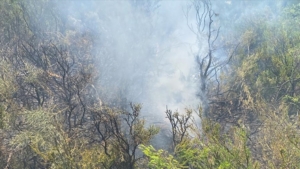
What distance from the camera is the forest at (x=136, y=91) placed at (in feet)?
17.9

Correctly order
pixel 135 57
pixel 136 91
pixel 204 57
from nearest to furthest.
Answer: pixel 204 57, pixel 136 91, pixel 135 57

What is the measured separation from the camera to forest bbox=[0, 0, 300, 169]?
5.45m

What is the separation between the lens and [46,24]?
13.5 meters

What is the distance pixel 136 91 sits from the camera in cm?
1404

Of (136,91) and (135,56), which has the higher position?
(135,56)

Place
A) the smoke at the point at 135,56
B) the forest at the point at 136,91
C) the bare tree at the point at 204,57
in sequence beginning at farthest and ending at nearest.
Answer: the smoke at the point at 135,56
the bare tree at the point at 204,57
the forest at the point at 136,91

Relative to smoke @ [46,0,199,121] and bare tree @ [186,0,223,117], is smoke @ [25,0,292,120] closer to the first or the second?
smoke @ [46,0,199,121]

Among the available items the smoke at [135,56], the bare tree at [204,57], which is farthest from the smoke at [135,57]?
the bare tree at [204,57]

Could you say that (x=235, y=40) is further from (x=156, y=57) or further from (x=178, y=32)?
(x=178, y=32)

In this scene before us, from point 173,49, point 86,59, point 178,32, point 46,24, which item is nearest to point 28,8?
point 46,24

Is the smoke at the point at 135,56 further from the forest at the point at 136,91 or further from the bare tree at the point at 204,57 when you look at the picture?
the bare tree at the point at 204,57

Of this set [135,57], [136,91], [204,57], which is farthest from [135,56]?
[204,57]

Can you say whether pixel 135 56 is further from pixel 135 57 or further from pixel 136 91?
pixel 136 91

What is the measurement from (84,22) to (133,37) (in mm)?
3169
